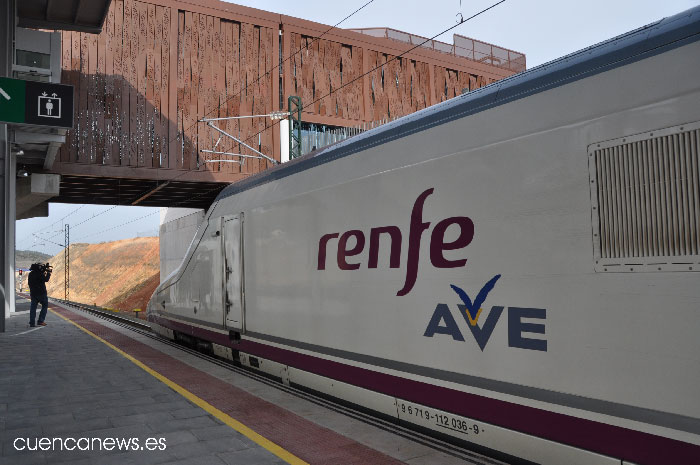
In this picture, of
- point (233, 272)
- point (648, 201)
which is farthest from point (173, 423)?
point (648, 201)

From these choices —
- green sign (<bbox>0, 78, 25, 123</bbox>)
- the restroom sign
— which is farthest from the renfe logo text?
the restroom sign

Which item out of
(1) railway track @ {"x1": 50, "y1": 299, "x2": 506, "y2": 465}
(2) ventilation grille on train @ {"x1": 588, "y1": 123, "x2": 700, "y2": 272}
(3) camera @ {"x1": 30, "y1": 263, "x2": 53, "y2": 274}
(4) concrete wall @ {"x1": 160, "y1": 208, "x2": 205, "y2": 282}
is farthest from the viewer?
(4) concrete wall @ {"x1": 160, "y1": 208, "x2": 205, "y2": 282}

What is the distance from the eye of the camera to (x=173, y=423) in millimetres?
5266

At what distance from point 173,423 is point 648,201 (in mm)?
4684

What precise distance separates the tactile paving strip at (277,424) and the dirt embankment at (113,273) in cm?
4941

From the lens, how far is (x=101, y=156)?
25781mm

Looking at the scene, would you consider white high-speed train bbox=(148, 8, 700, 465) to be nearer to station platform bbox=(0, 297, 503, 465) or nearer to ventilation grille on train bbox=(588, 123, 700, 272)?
ventilation grille on train bbox=(588, 123, 700, 272)

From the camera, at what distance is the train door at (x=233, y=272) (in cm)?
777

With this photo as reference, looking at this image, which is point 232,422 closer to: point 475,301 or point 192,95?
point 475,301

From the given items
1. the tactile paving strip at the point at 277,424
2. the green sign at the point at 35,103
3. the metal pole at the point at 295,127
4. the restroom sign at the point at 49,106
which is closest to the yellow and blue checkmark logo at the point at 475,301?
the tactile paving strip at the point at 277,424

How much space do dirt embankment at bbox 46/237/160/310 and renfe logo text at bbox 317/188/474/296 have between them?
52.3 metres

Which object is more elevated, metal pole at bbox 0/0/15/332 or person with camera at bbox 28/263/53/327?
metal pole at bbox 0/0/15/332

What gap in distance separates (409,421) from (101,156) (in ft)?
A: 83.2

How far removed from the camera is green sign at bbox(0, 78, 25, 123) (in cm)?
1075
